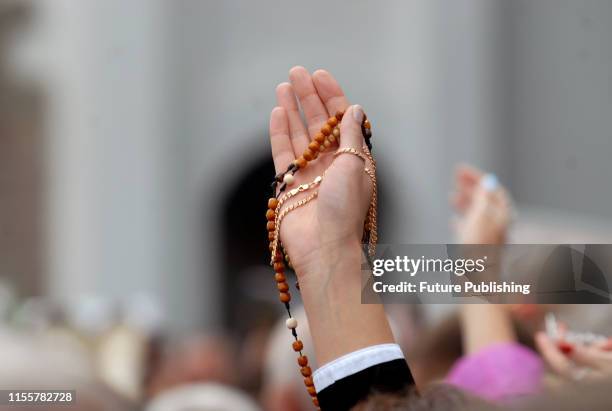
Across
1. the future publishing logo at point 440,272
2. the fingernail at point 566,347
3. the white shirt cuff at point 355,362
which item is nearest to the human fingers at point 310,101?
the future publishing logo at point 440,272

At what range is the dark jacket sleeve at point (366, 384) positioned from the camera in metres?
1.09

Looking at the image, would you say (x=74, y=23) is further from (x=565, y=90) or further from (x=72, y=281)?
(x=565, y=90)

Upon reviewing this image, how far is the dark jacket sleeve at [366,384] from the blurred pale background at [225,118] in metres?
6.65

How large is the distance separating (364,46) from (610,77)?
2393 mm

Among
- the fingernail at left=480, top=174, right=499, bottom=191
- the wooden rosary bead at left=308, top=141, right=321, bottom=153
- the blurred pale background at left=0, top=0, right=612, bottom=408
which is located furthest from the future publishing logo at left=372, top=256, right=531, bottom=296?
the blurred pale background at left=0, top=0, right=612, bottom=408

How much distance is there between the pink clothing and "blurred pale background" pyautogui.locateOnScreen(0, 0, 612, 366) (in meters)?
6.11

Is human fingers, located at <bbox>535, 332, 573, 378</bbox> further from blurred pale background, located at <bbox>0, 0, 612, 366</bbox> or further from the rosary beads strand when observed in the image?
blurred pale background, located at <bbox>0, 0, 612, 366</bbox>

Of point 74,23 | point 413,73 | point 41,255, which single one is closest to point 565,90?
point 413,73

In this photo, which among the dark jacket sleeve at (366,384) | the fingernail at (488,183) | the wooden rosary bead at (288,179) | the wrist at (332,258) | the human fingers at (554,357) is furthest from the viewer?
the fingernail at (488,183)

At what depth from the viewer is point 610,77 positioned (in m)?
7.29

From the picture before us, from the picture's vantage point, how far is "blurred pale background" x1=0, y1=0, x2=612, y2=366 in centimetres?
834

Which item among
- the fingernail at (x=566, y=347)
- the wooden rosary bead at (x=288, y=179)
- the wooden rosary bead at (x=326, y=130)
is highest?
the wooden rosary bead at (x=326, y=130)

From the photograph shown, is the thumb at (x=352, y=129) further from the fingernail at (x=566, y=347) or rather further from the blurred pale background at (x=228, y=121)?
the blurred pale background at (x=228, y=121)

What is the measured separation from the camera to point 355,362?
1114mm
